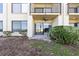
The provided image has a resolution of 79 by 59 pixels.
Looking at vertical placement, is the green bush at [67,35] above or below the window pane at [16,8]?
below

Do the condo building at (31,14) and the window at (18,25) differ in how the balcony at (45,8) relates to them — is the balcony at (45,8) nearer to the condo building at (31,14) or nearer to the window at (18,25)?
the condo building at (31,14)

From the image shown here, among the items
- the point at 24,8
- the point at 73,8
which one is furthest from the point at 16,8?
the point at 73,8

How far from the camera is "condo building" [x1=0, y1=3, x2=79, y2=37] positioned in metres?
17.3

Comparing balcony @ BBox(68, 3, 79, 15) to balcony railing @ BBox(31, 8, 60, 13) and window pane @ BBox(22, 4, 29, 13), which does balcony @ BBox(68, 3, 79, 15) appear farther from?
window pane @ BBox(22, 4, 29, 13)

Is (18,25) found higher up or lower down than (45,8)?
lower down

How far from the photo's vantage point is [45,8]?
18141 millimetres

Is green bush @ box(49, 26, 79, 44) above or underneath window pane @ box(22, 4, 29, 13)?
underneath

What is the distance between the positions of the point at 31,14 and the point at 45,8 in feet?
5.83

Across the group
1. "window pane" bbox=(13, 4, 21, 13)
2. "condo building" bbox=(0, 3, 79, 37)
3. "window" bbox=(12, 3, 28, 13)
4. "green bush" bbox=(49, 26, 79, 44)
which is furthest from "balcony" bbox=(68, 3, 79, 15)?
"green bush" bbox=(49, 26, 79, 44)

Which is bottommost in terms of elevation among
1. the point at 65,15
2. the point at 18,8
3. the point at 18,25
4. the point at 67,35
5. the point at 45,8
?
the point at 67,35

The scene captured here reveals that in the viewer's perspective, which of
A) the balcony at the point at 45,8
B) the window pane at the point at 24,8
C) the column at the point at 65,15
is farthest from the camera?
the window pane at the point at 24,8

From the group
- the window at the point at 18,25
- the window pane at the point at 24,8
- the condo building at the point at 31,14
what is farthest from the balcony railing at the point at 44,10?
the window at the point at 18,25

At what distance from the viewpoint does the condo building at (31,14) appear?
1733 cm

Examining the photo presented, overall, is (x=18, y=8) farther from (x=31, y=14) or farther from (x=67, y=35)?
(x=67, y=35)
